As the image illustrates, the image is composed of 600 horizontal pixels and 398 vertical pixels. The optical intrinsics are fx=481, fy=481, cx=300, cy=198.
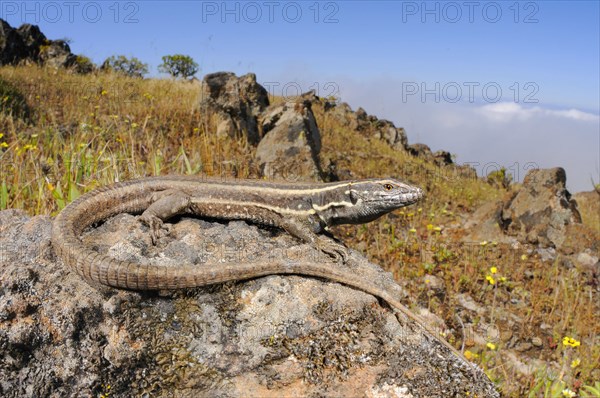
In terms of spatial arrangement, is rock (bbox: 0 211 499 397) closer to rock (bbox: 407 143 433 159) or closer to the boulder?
the boulder

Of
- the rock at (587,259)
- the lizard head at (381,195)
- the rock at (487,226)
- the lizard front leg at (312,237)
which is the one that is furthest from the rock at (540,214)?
the lizard front leg at (312,237)

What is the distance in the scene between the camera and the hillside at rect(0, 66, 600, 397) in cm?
614

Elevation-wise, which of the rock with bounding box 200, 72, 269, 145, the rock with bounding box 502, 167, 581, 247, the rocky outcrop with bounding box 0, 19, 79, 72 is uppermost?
the rocky outcrop with bounding box 0, 19, 79, 72

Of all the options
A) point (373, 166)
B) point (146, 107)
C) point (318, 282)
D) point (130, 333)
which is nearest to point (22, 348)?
point (130, 333)

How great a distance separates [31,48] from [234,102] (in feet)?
63.6

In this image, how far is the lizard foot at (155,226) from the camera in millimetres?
3415

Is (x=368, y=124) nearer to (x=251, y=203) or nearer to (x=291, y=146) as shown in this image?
(x=291, y=146)

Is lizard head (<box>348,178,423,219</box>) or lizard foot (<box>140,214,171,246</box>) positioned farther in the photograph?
lizard head (<box>348,178,423,219</box>)

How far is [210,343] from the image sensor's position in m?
2.60

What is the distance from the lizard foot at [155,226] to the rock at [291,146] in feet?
20.6

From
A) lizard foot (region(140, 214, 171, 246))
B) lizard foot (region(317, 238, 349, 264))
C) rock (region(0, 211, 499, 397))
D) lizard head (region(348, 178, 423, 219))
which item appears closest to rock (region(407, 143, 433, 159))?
lizard head (region(348, 178, 423, 219))

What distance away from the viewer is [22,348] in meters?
2.52

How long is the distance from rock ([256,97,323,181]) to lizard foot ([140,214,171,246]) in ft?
20.6

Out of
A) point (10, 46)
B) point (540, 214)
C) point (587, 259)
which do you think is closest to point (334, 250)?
point (587, 259)
